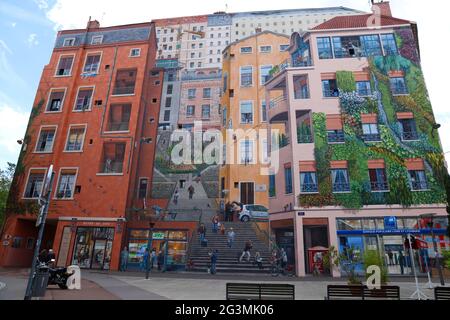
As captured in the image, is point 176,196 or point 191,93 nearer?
point 176,196

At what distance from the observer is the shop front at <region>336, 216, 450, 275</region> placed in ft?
65.8

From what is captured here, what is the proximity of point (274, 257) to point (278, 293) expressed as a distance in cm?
1435

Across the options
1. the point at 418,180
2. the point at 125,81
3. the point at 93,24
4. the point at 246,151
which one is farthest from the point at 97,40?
the point at 418,180

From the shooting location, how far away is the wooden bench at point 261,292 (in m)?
7.20

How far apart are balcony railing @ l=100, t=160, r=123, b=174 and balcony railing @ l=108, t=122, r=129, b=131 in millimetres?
3062

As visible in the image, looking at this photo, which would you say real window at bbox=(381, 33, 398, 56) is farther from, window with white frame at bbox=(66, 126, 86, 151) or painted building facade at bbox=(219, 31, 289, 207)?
window with white frame at bbox=(66, 126, 86, 151)

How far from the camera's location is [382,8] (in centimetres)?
2847

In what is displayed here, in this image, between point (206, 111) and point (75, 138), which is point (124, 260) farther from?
point (206, 111)

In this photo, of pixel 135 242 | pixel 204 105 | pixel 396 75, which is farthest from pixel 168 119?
pixel 396 75

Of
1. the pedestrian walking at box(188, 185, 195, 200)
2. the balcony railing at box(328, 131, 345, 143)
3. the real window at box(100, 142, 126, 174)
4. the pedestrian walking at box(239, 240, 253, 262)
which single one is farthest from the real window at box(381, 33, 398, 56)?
the real window at box(100, 142, 126, 174)

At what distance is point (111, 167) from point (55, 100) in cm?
948

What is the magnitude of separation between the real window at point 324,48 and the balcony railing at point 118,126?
18479 mm

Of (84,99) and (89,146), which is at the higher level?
(84,99)

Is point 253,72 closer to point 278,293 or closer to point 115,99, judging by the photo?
point 115,99
